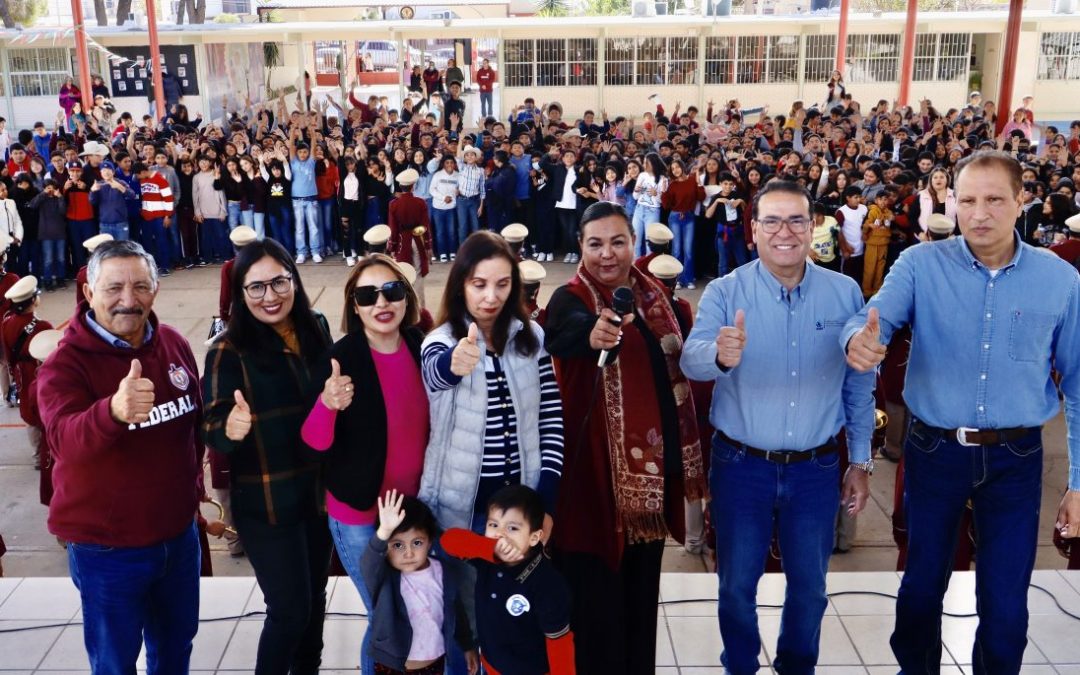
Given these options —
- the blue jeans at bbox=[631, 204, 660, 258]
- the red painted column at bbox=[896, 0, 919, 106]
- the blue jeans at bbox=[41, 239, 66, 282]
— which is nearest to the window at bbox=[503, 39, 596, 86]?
the red painted column at bbox=[896, 0, 919, 106]

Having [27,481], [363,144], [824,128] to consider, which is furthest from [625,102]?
[27,481]

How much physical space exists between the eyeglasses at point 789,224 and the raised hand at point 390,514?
136cm

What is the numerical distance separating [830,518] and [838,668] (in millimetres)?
832

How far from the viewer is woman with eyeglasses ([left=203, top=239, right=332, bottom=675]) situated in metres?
2.76

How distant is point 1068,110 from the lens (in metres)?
23.3

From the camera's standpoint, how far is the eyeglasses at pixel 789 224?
9.28ft

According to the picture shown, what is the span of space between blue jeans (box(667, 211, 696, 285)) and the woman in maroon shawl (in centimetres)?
794

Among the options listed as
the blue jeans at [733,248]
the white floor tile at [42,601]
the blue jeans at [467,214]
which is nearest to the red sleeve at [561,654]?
the white floor tile at [42,601]

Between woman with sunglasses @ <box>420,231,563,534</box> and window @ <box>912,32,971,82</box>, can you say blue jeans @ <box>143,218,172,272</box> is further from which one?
window @ <box>912,32,971,82</box>

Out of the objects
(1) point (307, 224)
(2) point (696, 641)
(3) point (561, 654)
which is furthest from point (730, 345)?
(1) point (307, 224)

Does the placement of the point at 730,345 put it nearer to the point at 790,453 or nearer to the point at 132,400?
the point at 790,453

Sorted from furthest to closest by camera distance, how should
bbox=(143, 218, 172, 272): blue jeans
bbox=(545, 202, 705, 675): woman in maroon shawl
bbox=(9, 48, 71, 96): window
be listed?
1. bbox=(9, 48, 71, 96): window
2. bbox=(143, 218, 172, 272): blue jeans
3. bbox=(545, 202, 705, 675): woman in maroon shawl

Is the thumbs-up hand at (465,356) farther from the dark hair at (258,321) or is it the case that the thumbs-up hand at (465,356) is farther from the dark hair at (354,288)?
the dark hair at (258,321)

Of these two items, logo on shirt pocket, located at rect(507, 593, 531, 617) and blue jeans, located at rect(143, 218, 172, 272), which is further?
blue jeans, located at rect(143, 218, 172, 272)
